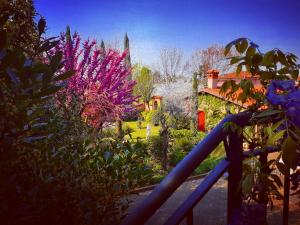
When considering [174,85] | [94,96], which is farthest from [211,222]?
[174,85]

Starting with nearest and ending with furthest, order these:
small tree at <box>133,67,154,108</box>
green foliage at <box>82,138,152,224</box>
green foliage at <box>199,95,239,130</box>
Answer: green foliage at <box>82,138,152,224</box>
green foliage at <box>199,95,239,130</box>
small tree at <box>133,67,154,108</box>

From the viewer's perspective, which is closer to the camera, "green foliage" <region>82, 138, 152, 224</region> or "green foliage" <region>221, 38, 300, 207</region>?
"green foliage" <region>221, 38, 300, 207</region>

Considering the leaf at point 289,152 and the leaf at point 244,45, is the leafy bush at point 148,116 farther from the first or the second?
the leaf at point 289,152

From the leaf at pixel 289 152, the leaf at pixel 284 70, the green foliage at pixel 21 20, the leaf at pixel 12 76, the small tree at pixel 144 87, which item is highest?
the small tree at pixel 144 87

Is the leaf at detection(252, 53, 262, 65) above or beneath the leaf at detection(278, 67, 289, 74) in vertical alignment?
above

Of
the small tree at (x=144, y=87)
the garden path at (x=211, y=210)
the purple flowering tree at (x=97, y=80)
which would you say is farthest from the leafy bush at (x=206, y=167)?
the small tree at (x=144, y=87)

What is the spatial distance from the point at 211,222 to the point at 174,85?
24792 millimetres

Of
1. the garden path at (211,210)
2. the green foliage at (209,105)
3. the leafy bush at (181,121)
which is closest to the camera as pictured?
the garden path at (211,210)

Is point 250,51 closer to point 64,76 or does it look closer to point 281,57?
point 281,57

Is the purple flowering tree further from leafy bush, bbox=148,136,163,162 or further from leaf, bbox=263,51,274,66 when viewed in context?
leaf, bbox=263,51,274,66

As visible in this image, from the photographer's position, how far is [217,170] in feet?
3.67

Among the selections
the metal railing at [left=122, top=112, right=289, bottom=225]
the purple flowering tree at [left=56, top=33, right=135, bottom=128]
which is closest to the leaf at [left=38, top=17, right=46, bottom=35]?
the metal railing at [left=122, top=112, right=289, bottom=225]

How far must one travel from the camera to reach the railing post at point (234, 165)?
1122 millimetres

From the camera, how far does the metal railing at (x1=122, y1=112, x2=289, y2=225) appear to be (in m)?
0.84
